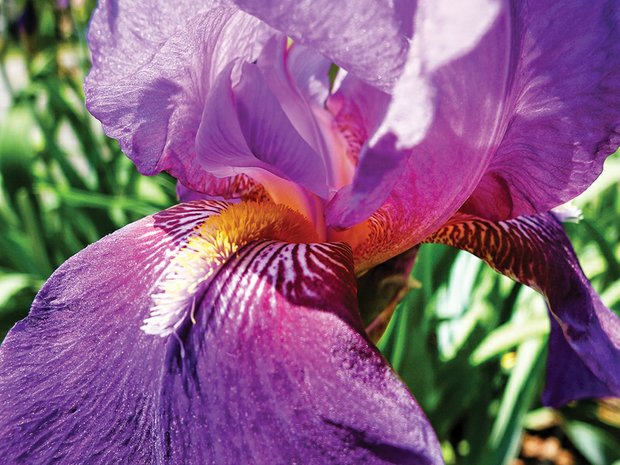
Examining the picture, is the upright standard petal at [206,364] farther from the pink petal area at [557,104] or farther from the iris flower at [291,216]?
the pink petal area at [557,104]

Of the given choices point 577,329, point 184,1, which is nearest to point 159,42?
point 184,1

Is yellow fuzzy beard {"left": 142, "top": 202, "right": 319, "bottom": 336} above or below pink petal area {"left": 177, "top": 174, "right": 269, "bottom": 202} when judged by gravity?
below

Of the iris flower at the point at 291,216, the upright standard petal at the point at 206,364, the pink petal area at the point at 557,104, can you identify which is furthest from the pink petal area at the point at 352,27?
the upright standard petal at the point at 206,364

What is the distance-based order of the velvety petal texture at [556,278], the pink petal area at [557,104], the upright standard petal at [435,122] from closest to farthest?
the upright standard petal at [435,122], the pink petal area at [557,104], the velvety petal texture at [556,278]

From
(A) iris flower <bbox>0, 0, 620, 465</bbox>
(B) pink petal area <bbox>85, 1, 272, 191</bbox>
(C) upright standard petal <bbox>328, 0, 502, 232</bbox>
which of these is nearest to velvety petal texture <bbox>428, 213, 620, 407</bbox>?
(A) iris flower <bbox>0, 0, 620, 465</bbox>

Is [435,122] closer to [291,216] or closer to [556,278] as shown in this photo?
[291,216]

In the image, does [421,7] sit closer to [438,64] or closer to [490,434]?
[438,64]

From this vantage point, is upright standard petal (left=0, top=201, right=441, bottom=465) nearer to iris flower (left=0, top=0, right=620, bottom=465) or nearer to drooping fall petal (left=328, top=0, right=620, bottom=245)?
iris flower (left=0, top=0, right=620, bottom=465)
